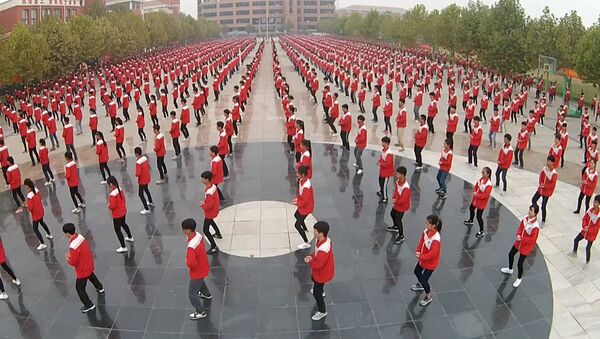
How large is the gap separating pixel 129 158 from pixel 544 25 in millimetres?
29496

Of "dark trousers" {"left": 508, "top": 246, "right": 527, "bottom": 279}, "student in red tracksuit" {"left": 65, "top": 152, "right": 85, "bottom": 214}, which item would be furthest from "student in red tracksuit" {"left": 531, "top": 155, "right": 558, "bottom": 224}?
"student in red tracksuit" {"left": 65, "top": 152, "right": 85, "bottom": 214}

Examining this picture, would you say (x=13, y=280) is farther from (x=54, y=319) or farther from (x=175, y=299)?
(x=175, y=299)

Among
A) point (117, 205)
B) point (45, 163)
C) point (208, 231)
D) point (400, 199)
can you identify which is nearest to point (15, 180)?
point (45, 163)

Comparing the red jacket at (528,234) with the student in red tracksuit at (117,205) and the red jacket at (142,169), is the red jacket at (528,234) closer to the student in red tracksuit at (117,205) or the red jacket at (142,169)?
the student in red tracksuit at (117,205)

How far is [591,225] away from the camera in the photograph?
8484 millimetres

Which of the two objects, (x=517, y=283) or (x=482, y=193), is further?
(x=482, y=193)

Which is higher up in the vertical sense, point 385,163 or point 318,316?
point 385,163

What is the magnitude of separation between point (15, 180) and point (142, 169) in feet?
11.1

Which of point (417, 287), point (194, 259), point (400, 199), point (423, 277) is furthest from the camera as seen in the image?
point (400, 199)

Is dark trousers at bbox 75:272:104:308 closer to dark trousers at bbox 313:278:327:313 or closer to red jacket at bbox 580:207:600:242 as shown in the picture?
dark trousers at bbox 313:278:327:313

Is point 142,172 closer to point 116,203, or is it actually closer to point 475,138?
point 116,203

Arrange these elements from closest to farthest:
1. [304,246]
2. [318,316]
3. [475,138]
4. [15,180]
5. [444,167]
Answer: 1. [318,316]
2. [304,246]
3. [15,180]
4. [444,167]
5. [475,138]

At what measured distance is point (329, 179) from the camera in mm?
13164

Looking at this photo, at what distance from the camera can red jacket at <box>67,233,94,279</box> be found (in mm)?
6965
